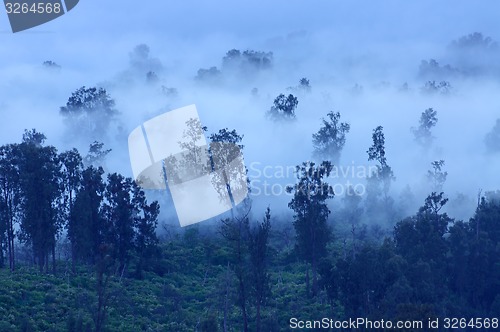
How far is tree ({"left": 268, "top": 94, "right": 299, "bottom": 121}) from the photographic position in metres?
86.6

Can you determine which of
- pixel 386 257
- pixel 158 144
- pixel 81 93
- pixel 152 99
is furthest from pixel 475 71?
pixel 386 257

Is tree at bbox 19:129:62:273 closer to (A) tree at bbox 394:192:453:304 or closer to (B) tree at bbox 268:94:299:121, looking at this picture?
(A) tree at bbox 394:192:453:304

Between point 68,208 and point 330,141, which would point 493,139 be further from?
point 68,208

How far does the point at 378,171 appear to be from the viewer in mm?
77812

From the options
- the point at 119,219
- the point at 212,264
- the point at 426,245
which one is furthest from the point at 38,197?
the point at 426,245

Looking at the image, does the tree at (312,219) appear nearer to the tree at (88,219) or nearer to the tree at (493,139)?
the tree at (88,219)

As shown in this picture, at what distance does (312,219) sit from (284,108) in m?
35.6

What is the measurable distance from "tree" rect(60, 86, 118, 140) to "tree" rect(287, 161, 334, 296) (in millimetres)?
45172

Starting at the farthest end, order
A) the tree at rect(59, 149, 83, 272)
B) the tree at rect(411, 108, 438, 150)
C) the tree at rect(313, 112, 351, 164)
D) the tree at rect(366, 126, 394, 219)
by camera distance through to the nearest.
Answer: the tree at rect(411, 108, 438, 150) → the tree at rect(313, 112, 351, 164) → the tree at rect(366, 126, 394, 219) → the tree at rect(59, 149, 83, 272)

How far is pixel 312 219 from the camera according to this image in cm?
5291

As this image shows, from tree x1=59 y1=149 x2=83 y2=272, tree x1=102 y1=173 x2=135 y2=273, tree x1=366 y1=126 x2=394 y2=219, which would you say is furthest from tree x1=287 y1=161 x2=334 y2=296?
tree x1=366 y1=126 x2=394 y2=219

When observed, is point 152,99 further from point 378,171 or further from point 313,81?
point 378,171

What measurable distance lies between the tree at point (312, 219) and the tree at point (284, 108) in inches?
1250

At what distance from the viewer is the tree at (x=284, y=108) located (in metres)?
86.6
